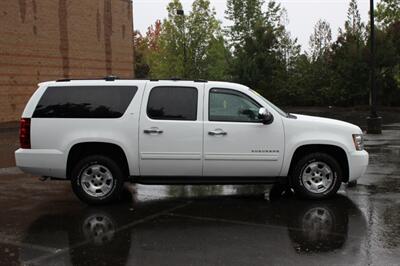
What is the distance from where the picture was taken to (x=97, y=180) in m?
7.81

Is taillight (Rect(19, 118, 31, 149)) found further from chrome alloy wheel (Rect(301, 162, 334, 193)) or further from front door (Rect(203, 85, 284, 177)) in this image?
chrome alloy wheel (Rect(301, 162, 334, 193))

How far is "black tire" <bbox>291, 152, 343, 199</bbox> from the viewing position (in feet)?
25.7

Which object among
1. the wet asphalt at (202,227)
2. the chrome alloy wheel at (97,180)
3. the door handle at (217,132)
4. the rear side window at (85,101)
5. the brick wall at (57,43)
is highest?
the brick wall at (57,43)

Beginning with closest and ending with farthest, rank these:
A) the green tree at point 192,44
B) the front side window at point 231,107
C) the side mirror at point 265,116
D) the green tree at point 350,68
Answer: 1. the side mirror at point 265,116
2. the front side window at point 231,107
3. the green tree at point 350,68
4. the green tree at point 192,44

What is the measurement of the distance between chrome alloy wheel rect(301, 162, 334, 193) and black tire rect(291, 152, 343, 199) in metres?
0.03

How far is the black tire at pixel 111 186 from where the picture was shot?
771cm

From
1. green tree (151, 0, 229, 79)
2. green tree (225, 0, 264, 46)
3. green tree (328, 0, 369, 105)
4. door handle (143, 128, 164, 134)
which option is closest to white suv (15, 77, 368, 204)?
door handle (143, 128, 164, 134)

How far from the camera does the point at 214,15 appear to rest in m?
39.9

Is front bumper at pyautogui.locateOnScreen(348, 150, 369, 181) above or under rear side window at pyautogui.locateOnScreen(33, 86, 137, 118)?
under

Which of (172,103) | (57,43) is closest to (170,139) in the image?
(172,103)

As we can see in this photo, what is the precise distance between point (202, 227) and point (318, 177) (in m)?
2.36

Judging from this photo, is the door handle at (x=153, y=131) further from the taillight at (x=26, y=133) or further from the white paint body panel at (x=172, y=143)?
the taillight at (x=26, y=133)

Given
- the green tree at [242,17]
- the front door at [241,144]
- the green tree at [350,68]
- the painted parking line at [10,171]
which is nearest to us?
the front door at [241,144]

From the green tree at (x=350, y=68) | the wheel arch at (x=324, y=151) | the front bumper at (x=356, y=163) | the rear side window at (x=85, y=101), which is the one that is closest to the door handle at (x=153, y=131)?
the rear side window at (x=85, y=101)
